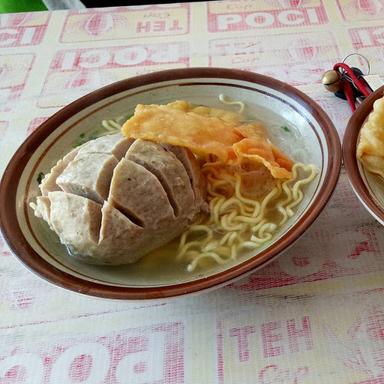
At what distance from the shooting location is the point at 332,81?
1042mm

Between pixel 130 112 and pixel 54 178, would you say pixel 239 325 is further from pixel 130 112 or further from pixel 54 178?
pixel 130 112

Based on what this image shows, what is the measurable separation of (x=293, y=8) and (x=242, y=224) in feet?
2.61

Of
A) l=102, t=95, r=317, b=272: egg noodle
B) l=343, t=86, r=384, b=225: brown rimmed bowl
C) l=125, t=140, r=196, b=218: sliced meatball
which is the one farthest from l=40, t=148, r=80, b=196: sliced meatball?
l=343, t=86, r=384, b=225: brown rimmed bowl

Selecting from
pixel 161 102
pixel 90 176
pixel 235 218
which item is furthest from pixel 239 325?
pixel 161 102

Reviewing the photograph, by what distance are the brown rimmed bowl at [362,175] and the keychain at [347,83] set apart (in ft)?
0.58

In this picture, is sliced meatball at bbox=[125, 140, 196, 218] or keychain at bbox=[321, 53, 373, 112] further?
keychain at bbox=[321, 53, 373, 112]

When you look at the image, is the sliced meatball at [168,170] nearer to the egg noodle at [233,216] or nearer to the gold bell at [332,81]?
the egg noodle at [233,216]

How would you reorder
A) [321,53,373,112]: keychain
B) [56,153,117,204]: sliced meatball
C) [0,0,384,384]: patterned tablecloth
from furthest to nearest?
1. [321,53,373,112]: keychain
2. [56,153,117,204]: sliced meatball
3. [0,0,384,384]: patterned tablecloth

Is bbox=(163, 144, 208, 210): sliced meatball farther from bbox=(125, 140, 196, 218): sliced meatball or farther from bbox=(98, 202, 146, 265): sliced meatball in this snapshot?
bbox=(98, 202, 146, 265): sliced meatball

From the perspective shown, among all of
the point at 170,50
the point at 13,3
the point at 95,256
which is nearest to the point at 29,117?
the point at 170,50

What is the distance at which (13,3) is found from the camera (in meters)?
1.74

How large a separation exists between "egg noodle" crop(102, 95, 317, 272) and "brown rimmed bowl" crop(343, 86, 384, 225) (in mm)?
77

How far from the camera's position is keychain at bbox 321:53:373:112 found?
3.31 feet

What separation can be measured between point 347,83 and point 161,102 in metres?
0.38
